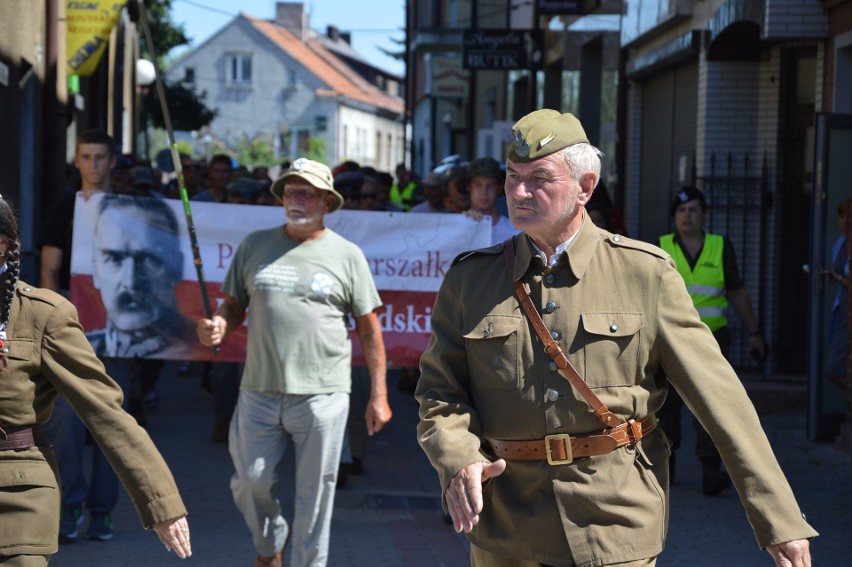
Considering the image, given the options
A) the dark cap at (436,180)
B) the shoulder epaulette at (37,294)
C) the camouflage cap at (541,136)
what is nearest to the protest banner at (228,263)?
the dark cap at (436,180)

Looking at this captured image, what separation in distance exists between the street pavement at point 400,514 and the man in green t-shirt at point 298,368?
2.66 feet

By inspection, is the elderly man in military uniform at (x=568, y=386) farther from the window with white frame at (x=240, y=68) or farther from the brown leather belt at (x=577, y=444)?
the window with white frame at (x=240, y=68)

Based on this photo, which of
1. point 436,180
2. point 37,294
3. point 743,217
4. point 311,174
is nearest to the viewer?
point 37,294

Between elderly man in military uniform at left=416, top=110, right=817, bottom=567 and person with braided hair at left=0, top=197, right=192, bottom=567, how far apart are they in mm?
849

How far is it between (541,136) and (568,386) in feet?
2.27

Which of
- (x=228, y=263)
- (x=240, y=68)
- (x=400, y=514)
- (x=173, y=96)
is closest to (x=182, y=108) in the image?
(x=173, y=96)

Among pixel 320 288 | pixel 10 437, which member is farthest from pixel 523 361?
pixel 320 288

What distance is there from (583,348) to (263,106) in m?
77.9

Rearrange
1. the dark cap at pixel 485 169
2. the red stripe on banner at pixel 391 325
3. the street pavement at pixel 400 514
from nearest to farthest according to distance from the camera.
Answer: the street pavement at pixel 400 514 < the dark cap at pixel 485 169 < the red stripe on banner at pixel 391 325

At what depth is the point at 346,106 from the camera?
7950 centimetres

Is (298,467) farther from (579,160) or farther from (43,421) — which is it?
(579,160)

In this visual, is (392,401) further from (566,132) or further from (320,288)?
(566,132)

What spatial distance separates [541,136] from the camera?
385 centimetres

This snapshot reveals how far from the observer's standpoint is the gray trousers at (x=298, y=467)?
6.36 metres
